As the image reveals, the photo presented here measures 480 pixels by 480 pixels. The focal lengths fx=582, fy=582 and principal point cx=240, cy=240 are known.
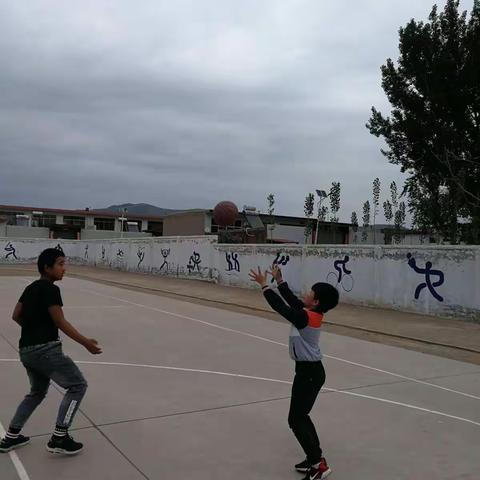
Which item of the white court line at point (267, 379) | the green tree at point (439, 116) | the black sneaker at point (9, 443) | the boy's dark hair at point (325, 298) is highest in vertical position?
the green tree at point (439, 116)

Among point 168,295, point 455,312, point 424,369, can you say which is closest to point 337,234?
point 168,295

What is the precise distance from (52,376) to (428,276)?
13.6 metres

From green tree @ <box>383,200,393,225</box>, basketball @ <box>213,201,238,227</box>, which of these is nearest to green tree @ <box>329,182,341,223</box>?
green tree @ <box>383,200,393,225</box>

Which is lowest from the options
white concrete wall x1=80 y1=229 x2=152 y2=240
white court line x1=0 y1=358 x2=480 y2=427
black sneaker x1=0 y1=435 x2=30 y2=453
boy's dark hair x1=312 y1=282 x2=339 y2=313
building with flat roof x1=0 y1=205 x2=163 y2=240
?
white court line x1=0 y1=358 x2=480 y2=427

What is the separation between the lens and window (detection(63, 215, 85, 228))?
277ft

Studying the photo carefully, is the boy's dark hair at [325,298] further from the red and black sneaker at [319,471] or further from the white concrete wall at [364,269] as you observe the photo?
the white concrete wall at [364,269]

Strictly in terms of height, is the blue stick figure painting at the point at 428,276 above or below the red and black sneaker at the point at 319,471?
above

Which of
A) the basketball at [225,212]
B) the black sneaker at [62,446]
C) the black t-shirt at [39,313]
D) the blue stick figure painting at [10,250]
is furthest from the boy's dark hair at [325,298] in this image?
the blue stick figure painting at [10,250]

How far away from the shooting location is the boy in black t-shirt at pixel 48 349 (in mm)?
4656

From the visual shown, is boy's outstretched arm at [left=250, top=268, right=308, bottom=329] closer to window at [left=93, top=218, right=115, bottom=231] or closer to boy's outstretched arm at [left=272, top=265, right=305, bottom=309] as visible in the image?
boy's outstretched arm at [left=272, top=265, right=305, bottom=309]

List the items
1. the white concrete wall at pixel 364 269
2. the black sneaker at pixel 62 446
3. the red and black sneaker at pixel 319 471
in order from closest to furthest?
1. the red and black sneaker at pixel 319 471
2. the black sneaker at pixel 62 446
3. the white concrete wall at pixel 364 269

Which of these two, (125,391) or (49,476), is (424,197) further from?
(49,476)

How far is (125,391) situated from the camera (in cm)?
Answer: 697

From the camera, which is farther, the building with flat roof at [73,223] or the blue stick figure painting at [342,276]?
the building with flat roof at [73,223]
